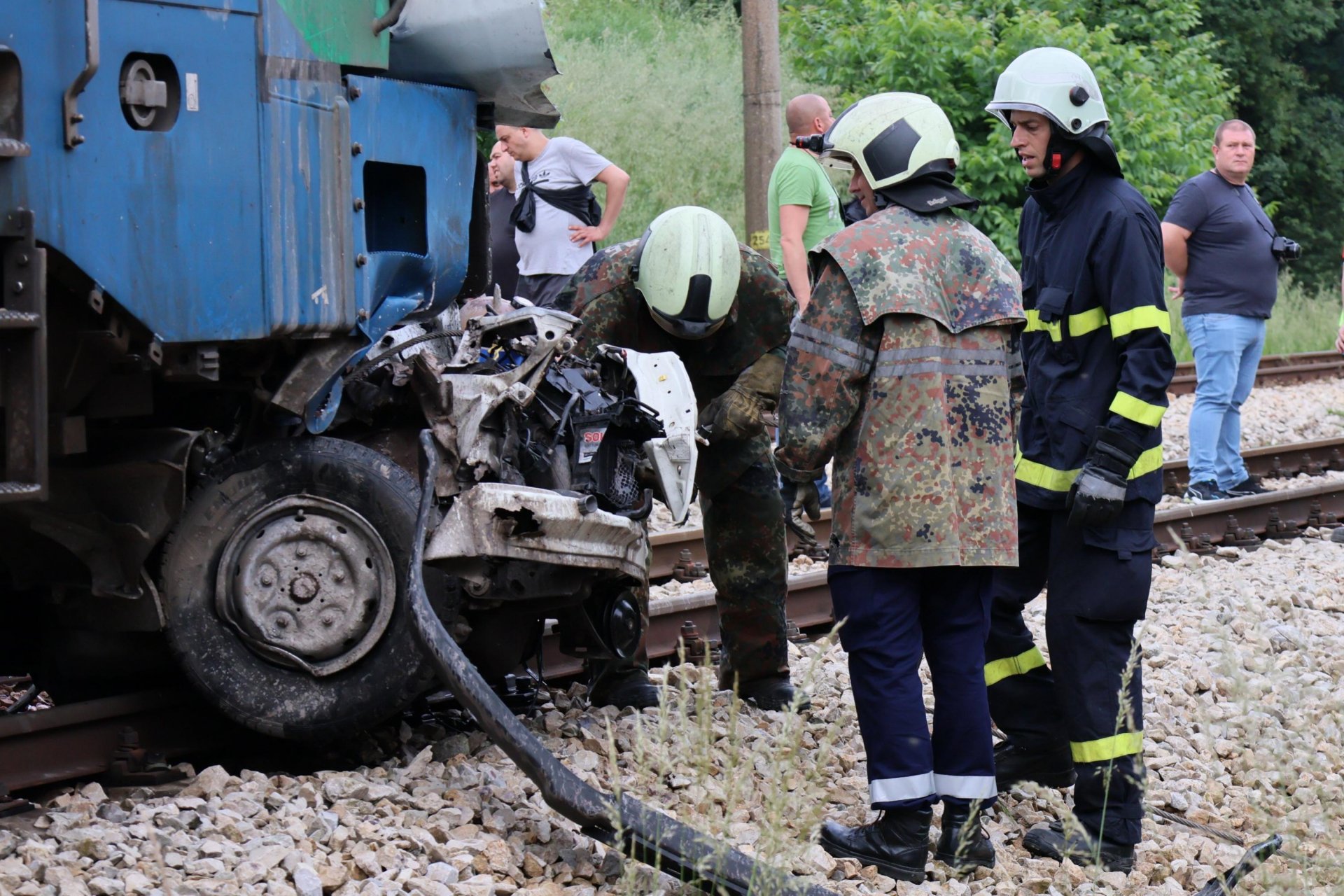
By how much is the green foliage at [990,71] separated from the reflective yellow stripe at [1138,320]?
39.5ft

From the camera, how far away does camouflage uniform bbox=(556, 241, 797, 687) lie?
5535 millimetres

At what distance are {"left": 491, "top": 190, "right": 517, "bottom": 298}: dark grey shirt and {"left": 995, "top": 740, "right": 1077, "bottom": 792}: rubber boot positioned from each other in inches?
194

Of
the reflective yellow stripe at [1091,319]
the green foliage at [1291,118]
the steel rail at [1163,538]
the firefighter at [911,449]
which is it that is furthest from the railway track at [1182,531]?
the green foliage at [1291,118]

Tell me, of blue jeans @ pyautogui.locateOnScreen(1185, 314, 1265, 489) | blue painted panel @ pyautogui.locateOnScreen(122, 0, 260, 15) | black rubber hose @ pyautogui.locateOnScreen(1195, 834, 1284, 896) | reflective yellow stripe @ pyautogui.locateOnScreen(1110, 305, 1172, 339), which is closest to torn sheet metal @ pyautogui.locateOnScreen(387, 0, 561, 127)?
blue painted panel @ pyautogui.locateOnScreen(122, 0, 260, 15)

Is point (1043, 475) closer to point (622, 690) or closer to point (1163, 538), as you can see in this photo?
point (622, 690)

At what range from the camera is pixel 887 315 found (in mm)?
4141

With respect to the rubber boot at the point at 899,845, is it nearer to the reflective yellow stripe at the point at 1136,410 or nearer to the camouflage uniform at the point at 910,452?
the camouflage uniform at the point at 910,452

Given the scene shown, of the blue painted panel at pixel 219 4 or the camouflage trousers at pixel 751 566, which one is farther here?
the camouflage trousers at pixel 751 566

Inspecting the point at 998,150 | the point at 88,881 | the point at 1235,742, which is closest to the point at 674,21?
the point at 998,150

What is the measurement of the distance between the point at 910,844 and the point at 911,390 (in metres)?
1.26

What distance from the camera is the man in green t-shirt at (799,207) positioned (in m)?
8.42

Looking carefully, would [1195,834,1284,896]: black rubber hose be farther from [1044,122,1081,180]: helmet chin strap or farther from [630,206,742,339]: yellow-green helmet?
[630,206,742,339]: yellow-green helmet

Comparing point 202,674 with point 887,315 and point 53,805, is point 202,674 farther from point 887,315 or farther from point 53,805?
point 887,315

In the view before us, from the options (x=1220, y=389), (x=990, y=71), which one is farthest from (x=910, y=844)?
(x=990, y=71)
